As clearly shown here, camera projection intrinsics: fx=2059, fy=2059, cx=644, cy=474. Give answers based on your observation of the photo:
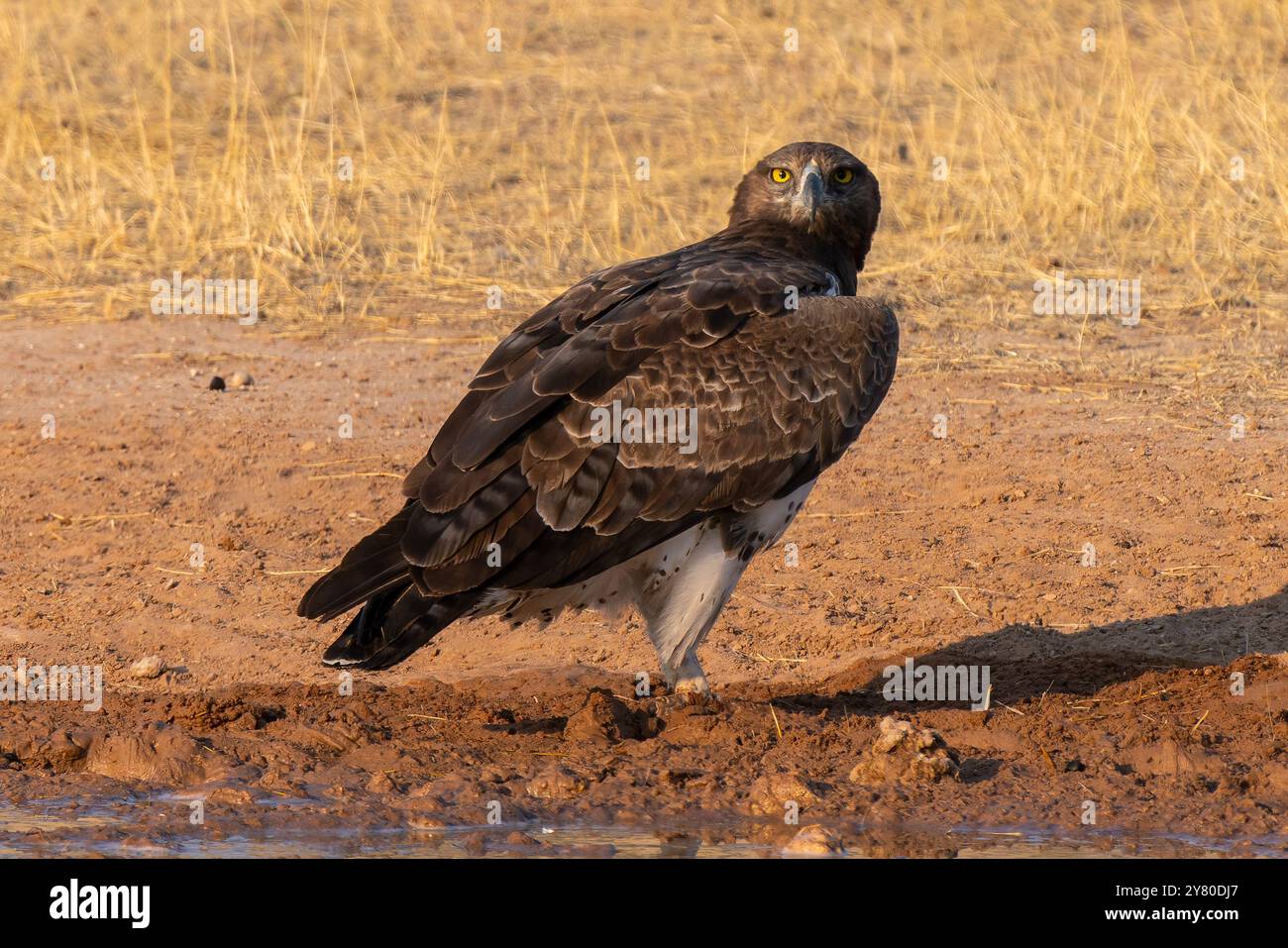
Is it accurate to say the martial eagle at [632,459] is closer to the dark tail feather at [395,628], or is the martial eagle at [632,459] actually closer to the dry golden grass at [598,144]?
the dark tail feather at [395,628]

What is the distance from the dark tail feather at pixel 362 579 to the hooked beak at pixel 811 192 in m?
2.02

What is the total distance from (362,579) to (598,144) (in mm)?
9063

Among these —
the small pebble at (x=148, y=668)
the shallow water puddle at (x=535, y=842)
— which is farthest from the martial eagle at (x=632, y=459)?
the small pebble at (x=148, y=668)

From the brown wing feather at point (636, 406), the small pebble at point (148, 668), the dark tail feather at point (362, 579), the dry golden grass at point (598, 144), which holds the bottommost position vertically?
the small pebble at point (148, 668)

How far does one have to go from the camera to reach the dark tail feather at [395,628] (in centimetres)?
645

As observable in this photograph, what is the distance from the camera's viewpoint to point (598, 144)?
15.1 m

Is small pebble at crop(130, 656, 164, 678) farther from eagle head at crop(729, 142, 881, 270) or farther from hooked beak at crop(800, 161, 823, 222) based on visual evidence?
hooked beak at crop(800, 161, 823, 222)

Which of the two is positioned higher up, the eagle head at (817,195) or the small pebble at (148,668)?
the eagle head at (817,195)

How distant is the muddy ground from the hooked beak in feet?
5.57

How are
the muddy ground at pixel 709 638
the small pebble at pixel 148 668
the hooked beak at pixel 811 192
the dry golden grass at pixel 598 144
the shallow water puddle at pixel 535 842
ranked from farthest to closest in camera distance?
1. the dry golden grass at pixel 598 144
2. the small pebble at pixel 148 668
3. the hooked beak at pixel 811 192
4. the muddy ground at pixel 709 638
5. the shallow water puddle at pixel 535 842

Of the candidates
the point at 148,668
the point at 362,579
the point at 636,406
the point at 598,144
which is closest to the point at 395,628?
the point at 362,579

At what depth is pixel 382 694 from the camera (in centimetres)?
739

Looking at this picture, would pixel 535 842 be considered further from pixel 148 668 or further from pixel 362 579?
pixel 148 668

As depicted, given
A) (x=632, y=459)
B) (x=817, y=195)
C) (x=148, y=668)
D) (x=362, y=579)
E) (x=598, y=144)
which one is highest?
(x=598, y=144)
